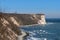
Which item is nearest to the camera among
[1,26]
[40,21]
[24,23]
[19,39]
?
[1,26]

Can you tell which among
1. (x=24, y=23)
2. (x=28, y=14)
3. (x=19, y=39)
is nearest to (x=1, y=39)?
(x=19, y=39)

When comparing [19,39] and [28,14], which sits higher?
[19,39]

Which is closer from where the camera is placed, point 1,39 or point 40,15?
point 1,39

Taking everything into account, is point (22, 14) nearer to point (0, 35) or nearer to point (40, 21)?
point (40, 21)

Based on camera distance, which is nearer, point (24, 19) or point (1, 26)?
point (1, 26)

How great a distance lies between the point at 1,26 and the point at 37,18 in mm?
77408

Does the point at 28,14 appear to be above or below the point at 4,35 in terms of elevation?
below

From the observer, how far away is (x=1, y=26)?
2288cm

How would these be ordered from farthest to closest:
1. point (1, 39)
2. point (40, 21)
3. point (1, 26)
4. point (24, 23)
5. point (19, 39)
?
point (40, 21), point (24, 23), point (19, 39), point (1, 26), point (1, 39)

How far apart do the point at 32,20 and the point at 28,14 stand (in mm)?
5236

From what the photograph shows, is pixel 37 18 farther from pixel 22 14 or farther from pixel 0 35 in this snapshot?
pixel 0 35

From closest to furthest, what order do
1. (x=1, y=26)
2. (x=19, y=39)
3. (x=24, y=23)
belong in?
(x=1, y=26), (x=19, y=39), (x=24, y=23)

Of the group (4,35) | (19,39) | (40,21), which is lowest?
(40,21)

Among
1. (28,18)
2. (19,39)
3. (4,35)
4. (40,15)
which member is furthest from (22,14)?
(4,35)
